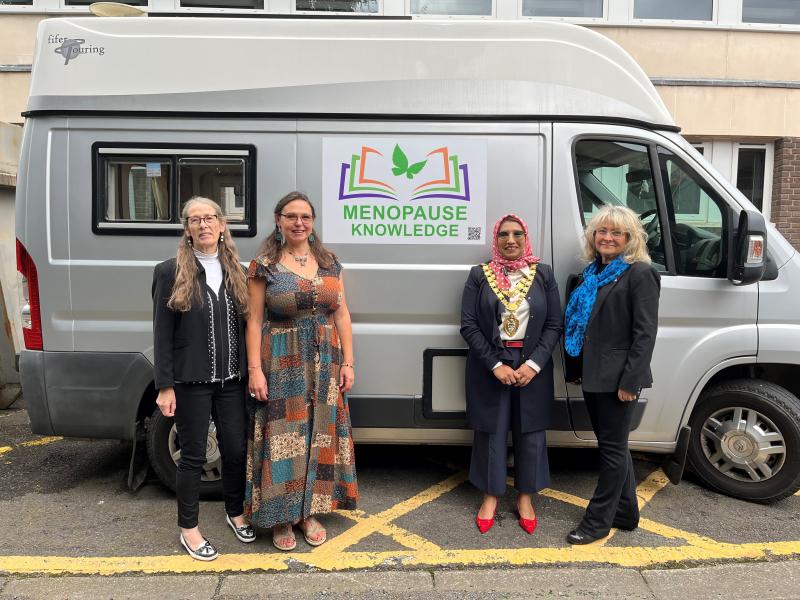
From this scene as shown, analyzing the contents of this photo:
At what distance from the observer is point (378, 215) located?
3.59 m

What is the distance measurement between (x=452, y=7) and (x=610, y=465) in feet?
22.4

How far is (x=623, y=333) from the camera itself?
10.2 ft

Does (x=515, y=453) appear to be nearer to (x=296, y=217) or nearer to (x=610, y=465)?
(x=610, y=465)

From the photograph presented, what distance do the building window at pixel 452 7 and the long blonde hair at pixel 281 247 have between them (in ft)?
19.6

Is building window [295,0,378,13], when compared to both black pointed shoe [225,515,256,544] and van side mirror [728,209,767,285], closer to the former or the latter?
van side mirror [728,209,767,285]

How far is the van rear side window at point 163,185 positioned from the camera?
3578 millimetres

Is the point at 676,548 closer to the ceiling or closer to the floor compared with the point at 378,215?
closer to the floor

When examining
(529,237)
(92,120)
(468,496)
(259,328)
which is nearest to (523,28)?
(529,237)

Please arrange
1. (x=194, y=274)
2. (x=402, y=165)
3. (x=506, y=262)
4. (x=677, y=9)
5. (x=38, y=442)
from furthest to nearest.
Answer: (x=677, y=9)
(x=38, y=442)
(x=402, y=165)
(x=506, y=262)
(x=194, y=274)

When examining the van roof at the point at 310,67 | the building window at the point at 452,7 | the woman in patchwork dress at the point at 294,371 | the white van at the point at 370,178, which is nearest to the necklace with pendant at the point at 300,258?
the woman in patchwork dress at the point at 294,371

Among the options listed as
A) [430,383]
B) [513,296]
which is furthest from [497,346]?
[430,383]

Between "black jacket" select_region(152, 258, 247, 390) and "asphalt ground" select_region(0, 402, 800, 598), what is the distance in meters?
1.01

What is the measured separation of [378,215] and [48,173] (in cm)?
192

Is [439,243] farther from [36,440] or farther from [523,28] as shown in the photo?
[36,440]
